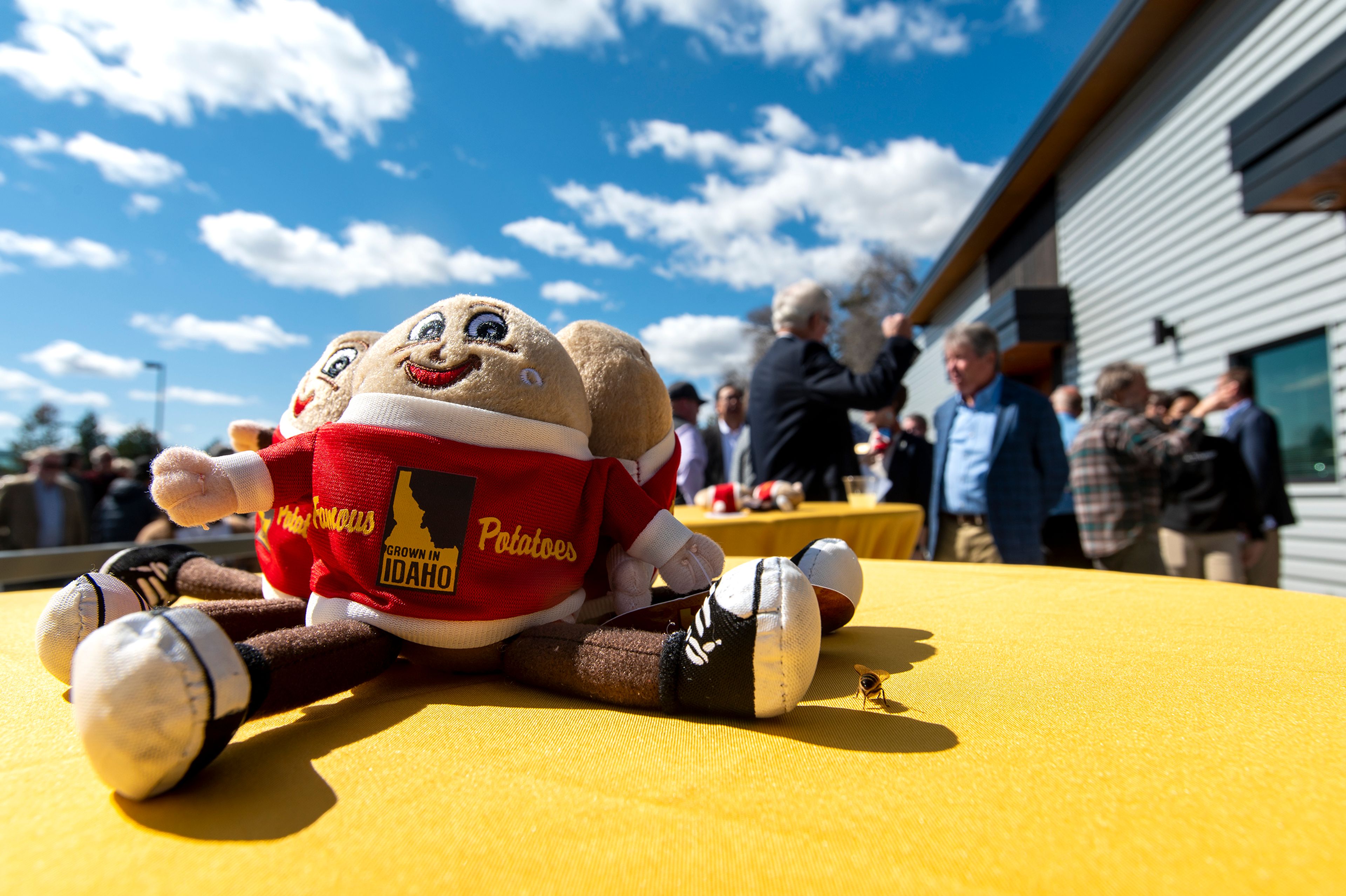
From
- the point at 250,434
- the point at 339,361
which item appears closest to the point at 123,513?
the point at 250,434

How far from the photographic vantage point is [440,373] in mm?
1115

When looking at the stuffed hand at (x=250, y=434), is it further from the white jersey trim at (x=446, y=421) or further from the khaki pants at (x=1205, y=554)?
the khaki pants at (x=1205, y=554)

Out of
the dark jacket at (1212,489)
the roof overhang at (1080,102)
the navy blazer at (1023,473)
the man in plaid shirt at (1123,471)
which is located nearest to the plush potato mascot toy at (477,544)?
the navy blazer at (1023,473)

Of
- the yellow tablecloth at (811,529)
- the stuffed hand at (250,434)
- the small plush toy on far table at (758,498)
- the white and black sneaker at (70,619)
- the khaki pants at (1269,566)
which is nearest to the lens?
the white and black sneaker at (70,619)

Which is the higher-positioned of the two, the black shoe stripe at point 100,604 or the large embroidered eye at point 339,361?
the large embroidered eye at point 339,361

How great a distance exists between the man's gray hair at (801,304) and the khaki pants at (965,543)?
4.57 ft

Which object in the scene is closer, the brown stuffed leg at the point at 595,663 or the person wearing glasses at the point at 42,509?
the brown stuffed leg at the point at 595,663

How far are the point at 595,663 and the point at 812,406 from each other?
8.84 feet

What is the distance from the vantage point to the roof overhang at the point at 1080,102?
6660 mm

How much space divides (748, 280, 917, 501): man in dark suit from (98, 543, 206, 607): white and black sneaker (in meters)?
2.59

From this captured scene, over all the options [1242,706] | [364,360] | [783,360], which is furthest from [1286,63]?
[364,360]

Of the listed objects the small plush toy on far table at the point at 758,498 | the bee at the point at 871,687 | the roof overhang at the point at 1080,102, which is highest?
the roof overhang at the point at 1080,102

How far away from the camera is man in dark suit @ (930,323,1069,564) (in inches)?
138

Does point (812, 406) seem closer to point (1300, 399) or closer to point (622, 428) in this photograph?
point (622, 428)
